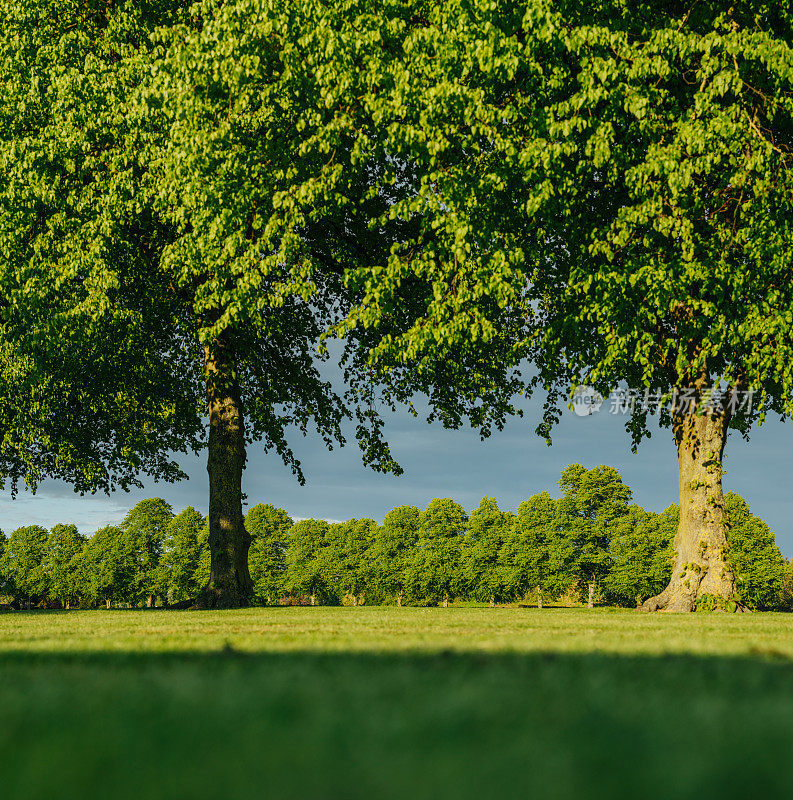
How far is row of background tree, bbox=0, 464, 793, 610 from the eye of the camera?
2431 inches

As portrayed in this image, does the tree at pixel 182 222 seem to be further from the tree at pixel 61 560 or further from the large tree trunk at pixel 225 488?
the tree at pixel 61 560

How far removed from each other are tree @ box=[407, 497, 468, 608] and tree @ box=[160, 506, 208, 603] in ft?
65.6

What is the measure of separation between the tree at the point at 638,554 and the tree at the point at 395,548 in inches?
740

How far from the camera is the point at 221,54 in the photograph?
13766 mm

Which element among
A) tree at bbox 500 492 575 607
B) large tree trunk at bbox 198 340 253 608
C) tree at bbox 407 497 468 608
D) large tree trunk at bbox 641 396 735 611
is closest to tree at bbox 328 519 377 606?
tree at bbox 407 497 468 608

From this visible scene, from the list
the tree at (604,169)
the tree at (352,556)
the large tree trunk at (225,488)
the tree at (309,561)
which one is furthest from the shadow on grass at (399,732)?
the tree at (309,561)

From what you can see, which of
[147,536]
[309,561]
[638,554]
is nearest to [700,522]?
[638,554]

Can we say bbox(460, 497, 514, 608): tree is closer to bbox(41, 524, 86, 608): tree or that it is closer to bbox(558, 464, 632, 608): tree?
bbox(558, 464, 632, 608): tree

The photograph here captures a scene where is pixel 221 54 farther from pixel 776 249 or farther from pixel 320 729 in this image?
pixel 320 729

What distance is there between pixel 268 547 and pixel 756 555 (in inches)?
A: 1795

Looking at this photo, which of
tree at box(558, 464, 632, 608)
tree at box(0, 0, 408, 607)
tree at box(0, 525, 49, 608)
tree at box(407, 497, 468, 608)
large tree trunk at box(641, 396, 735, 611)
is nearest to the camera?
tree at box(0, 0, 408, 607)

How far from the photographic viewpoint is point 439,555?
226ft

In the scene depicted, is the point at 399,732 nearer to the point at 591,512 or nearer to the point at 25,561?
the point at 591,512

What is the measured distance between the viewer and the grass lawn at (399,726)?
1.88m
